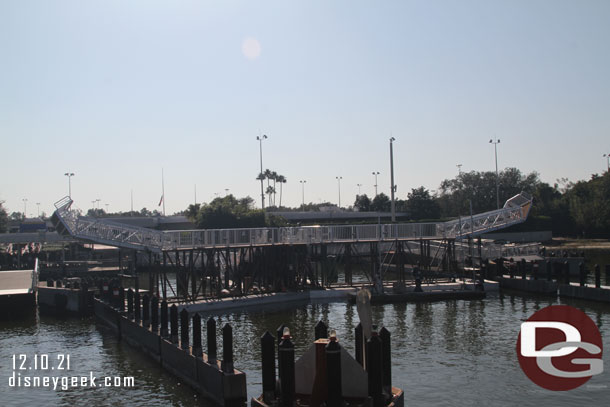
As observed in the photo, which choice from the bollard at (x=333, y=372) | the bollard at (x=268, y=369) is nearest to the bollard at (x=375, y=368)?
the bollard at (x=333, y=372)

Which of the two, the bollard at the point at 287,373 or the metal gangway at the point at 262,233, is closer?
the bollard at the point at 287,373

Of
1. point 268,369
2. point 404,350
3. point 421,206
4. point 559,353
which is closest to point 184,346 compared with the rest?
point 268,369

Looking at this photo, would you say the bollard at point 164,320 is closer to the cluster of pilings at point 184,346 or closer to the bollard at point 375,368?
the cluster of pilings at point 184,346

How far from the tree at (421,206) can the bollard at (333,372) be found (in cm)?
11500

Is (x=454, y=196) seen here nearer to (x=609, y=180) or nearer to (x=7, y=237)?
(x=609, y=180)

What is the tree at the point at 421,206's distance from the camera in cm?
12950

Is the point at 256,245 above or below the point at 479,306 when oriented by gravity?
above

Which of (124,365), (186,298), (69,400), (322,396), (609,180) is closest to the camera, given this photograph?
(322,396)

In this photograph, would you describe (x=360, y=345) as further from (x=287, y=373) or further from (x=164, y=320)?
(x=164, y=320)

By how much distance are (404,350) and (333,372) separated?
49.7 ft

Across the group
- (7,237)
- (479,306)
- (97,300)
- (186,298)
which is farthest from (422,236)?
(7,237)

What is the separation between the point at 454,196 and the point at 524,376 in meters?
119

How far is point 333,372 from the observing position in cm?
1520

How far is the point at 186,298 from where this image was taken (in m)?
41.8
